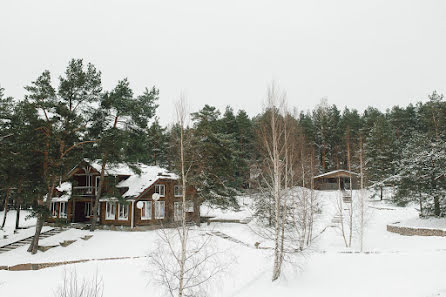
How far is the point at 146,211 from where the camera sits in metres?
28.0

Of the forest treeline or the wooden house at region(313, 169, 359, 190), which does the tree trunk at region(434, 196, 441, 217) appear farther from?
the wooden house at region(313, 169, 359, 190)

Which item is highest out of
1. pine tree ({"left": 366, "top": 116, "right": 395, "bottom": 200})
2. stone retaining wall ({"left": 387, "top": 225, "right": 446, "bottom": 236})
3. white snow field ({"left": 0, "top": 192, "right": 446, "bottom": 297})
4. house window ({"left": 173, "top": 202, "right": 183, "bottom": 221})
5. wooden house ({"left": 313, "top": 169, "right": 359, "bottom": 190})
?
pine tree ({"left": 366, "top": 116, "right": 395, "bottom": 200})

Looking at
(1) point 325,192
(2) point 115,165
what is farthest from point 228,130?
(2) point 115,165

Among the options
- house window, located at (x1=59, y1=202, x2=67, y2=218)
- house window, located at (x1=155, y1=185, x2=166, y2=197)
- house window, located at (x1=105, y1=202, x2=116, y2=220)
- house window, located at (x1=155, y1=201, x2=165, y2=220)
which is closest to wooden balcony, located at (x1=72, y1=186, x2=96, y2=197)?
house window, located at (x1=105, y1=202, x2=116, y2=220)

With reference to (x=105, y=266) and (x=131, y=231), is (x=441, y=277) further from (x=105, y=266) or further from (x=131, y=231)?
(x=131, y=231)

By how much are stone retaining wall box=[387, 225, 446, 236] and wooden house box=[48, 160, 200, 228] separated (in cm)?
1749

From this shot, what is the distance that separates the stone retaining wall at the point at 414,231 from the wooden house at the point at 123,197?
1749cm

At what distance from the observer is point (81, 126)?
23422 mm

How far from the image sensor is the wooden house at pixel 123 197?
27.1 meters

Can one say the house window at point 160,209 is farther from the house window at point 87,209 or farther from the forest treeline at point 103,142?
the house window at point 87,209

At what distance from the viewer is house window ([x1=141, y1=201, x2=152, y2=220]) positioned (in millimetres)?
27766

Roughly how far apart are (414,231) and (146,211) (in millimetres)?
22735

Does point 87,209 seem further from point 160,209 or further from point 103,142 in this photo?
point 103,142

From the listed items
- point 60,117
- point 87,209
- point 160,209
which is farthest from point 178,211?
point 87,209
